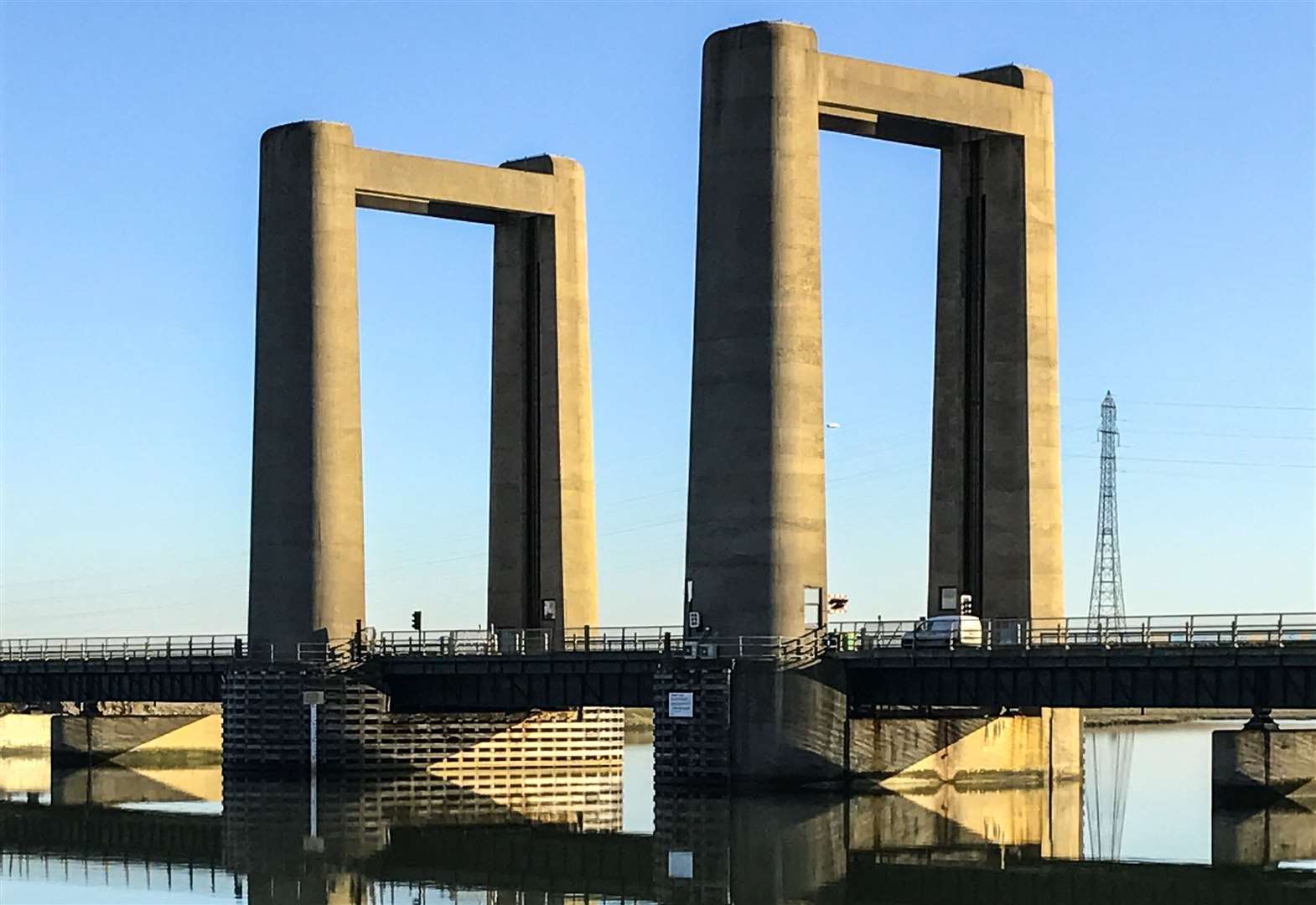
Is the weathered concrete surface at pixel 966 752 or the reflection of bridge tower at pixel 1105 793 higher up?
the weathered concrete surface at pixel 966 752

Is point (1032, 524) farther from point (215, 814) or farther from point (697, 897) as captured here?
point (697, 897)

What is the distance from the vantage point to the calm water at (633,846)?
66.2 m

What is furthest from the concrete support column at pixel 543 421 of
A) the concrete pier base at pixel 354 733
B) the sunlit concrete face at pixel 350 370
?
the concrete pier base at pixel 354 733

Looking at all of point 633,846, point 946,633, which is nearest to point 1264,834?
point 946,633

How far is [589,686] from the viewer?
99.1 metres

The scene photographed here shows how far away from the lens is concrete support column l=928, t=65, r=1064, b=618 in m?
103

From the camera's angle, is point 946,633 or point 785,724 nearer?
point 785,724


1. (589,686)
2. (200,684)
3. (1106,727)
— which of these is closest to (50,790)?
(200,684)

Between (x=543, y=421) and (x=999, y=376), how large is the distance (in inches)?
931

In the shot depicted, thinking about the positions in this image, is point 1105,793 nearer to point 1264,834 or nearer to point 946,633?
point 946,633

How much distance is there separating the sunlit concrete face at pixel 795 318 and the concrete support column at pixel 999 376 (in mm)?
91

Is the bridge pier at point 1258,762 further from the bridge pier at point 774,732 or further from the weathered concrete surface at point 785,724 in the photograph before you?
the weathered concrete surface at point 785,724

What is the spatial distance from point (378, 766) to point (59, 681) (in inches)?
902

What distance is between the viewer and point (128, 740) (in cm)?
13175
